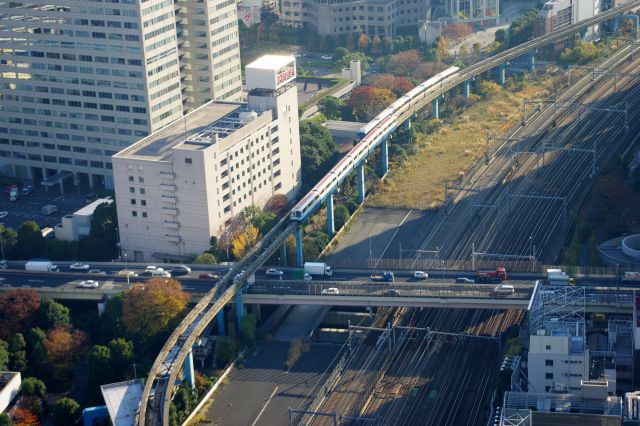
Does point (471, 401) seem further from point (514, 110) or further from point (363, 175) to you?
point (514, 110)

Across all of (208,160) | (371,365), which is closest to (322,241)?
(208,160)

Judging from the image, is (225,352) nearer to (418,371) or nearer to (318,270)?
(318,270)

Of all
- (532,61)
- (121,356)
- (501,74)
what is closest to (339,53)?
(501,74)

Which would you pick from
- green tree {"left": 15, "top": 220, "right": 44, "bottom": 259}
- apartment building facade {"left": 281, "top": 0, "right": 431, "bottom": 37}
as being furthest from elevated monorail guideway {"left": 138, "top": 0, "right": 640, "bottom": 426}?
apartment building facade {"left": 281, "top": 0, "right": 431, "bottom": 37}

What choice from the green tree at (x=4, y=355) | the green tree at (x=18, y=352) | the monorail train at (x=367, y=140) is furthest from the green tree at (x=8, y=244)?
the monorail train at (x=367, y=140)

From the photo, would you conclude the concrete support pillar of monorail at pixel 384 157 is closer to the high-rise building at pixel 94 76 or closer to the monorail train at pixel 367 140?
the monorail train at pixel 367 140

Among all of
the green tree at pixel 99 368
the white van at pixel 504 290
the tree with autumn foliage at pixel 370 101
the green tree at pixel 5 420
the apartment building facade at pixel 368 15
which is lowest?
the green tree at pixel 5 420
